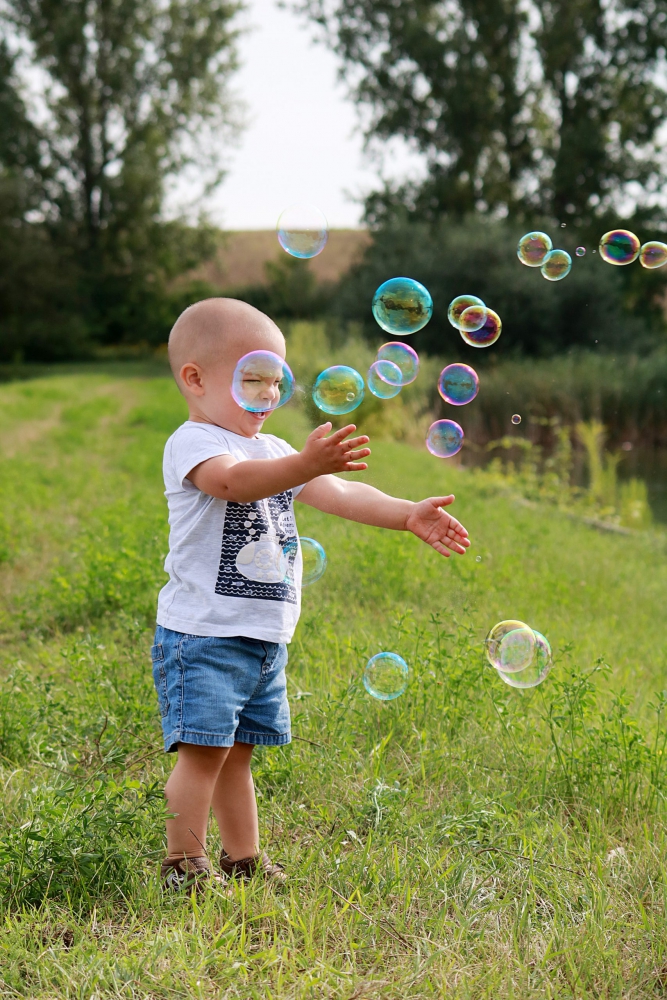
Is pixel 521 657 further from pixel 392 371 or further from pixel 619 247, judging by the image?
pixel 619 247

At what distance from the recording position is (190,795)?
7.54 ft

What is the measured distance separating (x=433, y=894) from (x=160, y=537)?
3.41 meters

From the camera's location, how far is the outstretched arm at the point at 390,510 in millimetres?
2447

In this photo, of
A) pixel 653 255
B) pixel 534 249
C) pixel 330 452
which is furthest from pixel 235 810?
pixel 653 255

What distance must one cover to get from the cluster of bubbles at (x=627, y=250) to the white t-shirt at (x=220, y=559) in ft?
8.84

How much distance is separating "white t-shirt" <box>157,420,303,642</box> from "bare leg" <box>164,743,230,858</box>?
12.6 inches

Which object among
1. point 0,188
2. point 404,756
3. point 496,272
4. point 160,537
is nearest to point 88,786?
point 404,756

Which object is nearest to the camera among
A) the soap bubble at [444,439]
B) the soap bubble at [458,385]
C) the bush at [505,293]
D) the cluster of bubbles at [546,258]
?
the soap bubble at [444,439]

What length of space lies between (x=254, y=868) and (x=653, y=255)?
143 inches

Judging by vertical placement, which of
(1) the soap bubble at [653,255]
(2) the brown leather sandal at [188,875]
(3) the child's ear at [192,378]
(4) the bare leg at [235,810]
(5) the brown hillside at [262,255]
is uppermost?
(5) the brown hillside at [262,255]

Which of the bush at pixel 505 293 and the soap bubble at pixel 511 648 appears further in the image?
the bush at pixel 505 293

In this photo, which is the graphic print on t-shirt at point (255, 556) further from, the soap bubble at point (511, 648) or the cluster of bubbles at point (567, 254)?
the cluster of bubbles at point (567, 254)

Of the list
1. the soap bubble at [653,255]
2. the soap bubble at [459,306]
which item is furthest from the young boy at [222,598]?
the soap bubble at [653,255]

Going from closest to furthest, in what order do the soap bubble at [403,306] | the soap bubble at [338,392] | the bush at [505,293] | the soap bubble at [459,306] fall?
the soap bubble at [338,392] → the soap bubble at [403,306] → the soap bubble at [459,306] → the bush at [505,293]
